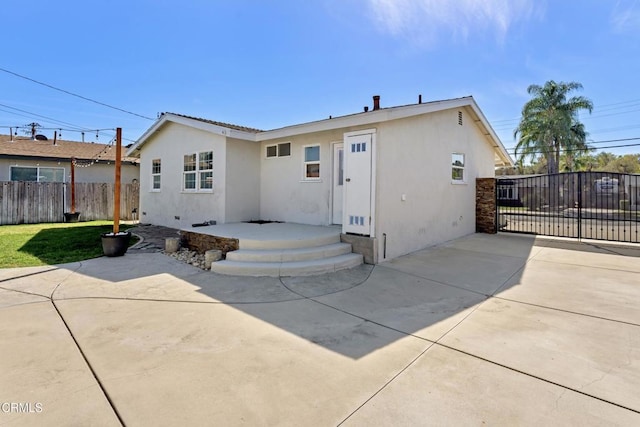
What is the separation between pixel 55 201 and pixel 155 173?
597 cm

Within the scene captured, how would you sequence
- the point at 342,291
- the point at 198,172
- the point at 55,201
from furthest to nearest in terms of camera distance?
the point at 55,201
the point at 198,172
the point at 342,291

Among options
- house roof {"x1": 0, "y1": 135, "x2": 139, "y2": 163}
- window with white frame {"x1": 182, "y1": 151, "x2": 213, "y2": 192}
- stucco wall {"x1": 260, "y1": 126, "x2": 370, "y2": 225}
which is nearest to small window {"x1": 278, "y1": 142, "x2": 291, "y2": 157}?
stucco wall {"x1": 260, "y1": 126, "x2": 370, "y2": 225}

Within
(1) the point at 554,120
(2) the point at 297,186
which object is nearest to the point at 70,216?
(2) the point at 297,186

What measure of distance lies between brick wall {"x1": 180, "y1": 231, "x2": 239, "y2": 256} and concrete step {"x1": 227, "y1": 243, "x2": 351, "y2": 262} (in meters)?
0.31

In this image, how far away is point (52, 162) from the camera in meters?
16.3

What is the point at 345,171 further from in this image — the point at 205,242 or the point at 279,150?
the point at 205,242

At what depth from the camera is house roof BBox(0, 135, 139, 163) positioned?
15.5 metres

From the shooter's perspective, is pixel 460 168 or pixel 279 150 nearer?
pixel 279 150

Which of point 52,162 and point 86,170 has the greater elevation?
point 52,162

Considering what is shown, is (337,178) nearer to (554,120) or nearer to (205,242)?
(205,242)

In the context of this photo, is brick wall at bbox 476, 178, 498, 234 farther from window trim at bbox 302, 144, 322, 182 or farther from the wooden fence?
the wooden fence

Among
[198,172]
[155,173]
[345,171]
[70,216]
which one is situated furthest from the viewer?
[70,216]

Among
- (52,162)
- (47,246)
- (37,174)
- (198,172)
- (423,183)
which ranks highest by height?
(52,162)

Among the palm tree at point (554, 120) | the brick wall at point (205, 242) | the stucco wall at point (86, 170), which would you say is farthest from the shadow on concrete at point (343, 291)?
the palm tree at point (554, 120)
